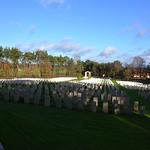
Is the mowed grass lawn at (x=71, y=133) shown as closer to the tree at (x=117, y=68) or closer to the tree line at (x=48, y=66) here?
the tree line at (x=48, y=66)

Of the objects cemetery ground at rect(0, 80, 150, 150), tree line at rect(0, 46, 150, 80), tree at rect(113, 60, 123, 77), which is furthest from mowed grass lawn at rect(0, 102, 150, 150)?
tree at rect(113, 60, 123, 77)

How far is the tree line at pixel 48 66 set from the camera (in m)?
106

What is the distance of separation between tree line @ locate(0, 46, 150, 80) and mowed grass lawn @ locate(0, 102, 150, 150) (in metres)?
72.9

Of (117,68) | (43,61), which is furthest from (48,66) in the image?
(117,68)

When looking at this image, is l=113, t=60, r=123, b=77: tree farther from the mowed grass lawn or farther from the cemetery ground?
the mowed grass lawn

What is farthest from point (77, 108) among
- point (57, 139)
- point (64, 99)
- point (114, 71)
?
point (114, 71)

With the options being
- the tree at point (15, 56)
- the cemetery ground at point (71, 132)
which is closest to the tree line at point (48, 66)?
the tree at point (15, 56)

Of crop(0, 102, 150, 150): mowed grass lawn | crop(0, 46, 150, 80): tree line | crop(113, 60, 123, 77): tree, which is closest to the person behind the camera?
crop(0, 102, 150, 150): mowed grass lawn

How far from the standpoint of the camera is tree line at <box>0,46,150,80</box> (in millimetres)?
106338

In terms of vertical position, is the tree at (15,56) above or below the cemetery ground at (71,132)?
above

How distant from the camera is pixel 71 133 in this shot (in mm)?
12609

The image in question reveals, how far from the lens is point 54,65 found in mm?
140875

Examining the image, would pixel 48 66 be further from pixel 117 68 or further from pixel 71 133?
pixel 71 133

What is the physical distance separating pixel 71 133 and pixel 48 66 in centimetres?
10895
